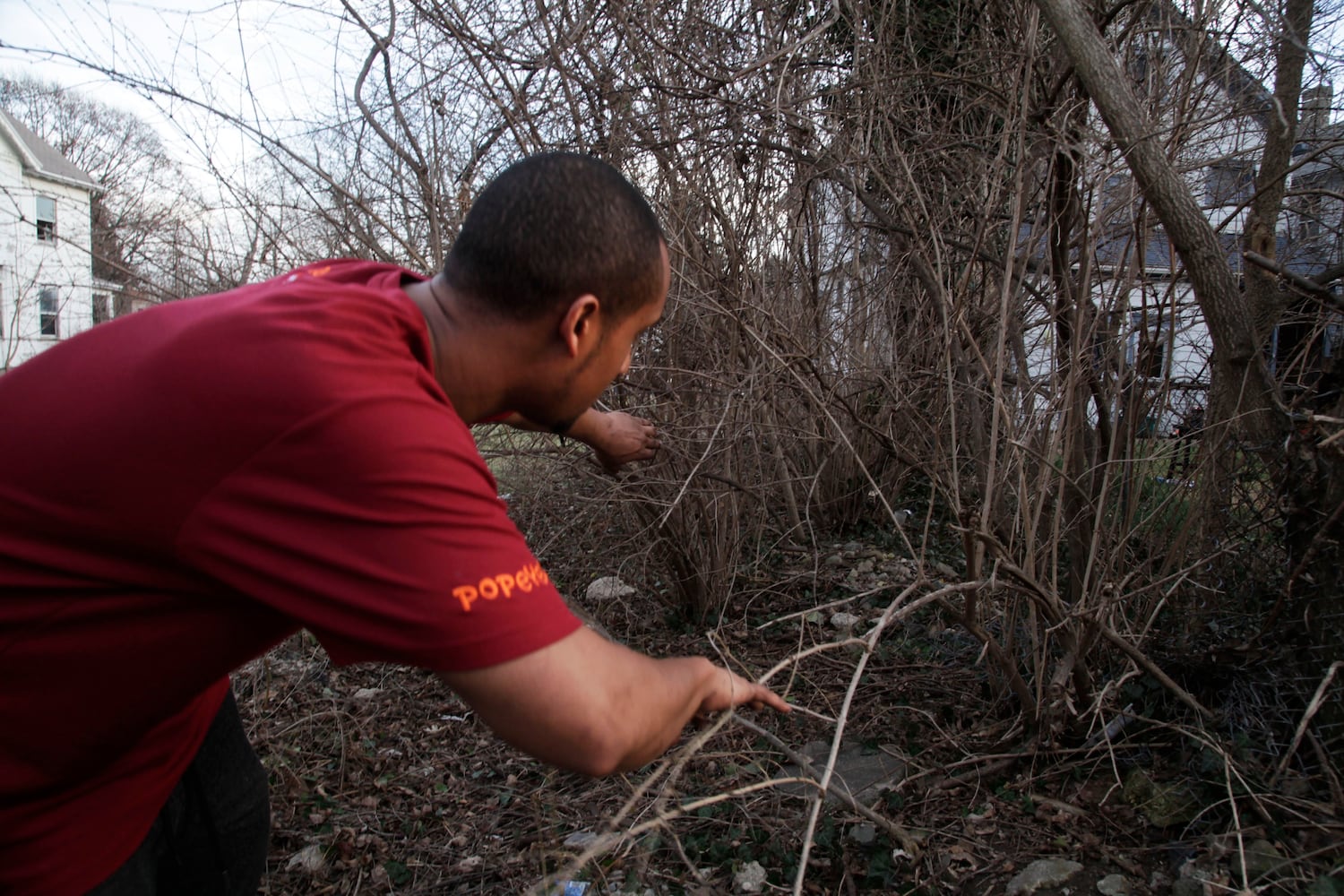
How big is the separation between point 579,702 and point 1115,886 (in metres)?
1.94

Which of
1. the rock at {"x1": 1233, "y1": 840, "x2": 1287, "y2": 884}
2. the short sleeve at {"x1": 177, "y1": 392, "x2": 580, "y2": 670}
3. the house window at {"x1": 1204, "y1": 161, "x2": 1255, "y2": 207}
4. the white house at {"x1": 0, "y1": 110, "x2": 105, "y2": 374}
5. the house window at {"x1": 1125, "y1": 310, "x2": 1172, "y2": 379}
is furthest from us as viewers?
the white house at {"x1": 0, "y1": 110, "x2": 105, "y2": 374}

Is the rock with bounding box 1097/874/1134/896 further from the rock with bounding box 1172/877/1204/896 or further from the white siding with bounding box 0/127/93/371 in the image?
the white siding with bounding box 0/127/93/371

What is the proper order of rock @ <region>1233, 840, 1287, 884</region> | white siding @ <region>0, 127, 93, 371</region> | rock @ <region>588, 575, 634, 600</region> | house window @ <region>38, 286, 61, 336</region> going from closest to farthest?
1. rock @ <region>1233, 840, 1287, 884</region>
2. rock @ <region>588, 575, 634, 600</region>
3. white siding @ <region>0, 127, 93, 371</region>
4. house window @ <region>38, 286, 61, 336</region>

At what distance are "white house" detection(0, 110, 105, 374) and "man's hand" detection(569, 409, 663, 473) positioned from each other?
348cm

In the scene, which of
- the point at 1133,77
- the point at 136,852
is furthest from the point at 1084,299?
the point at 136,852

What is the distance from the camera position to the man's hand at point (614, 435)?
2.14 meters

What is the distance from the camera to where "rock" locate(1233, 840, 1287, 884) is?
2.06 metres

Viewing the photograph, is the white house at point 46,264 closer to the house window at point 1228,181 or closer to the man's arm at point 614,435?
the man's arm at point 614,435

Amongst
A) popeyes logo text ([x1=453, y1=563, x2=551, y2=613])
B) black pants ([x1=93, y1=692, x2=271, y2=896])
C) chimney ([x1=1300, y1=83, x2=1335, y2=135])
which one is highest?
chimney ([x1=1300, y1=83, x2=1335, y2=135])

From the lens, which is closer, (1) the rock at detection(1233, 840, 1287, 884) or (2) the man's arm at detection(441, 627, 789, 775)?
(2) the man's arm at detection(441, 627, 789, 775)

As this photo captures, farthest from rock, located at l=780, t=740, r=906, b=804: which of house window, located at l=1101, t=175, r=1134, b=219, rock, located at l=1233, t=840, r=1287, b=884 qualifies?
house window, located at l=1101, t=175, r=1134, b=219

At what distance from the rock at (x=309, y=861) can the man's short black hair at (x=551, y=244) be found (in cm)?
230

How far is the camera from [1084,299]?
2.64 m

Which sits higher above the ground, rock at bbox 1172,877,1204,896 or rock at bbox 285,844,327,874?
rock at bbox 1172,877,1204,896
